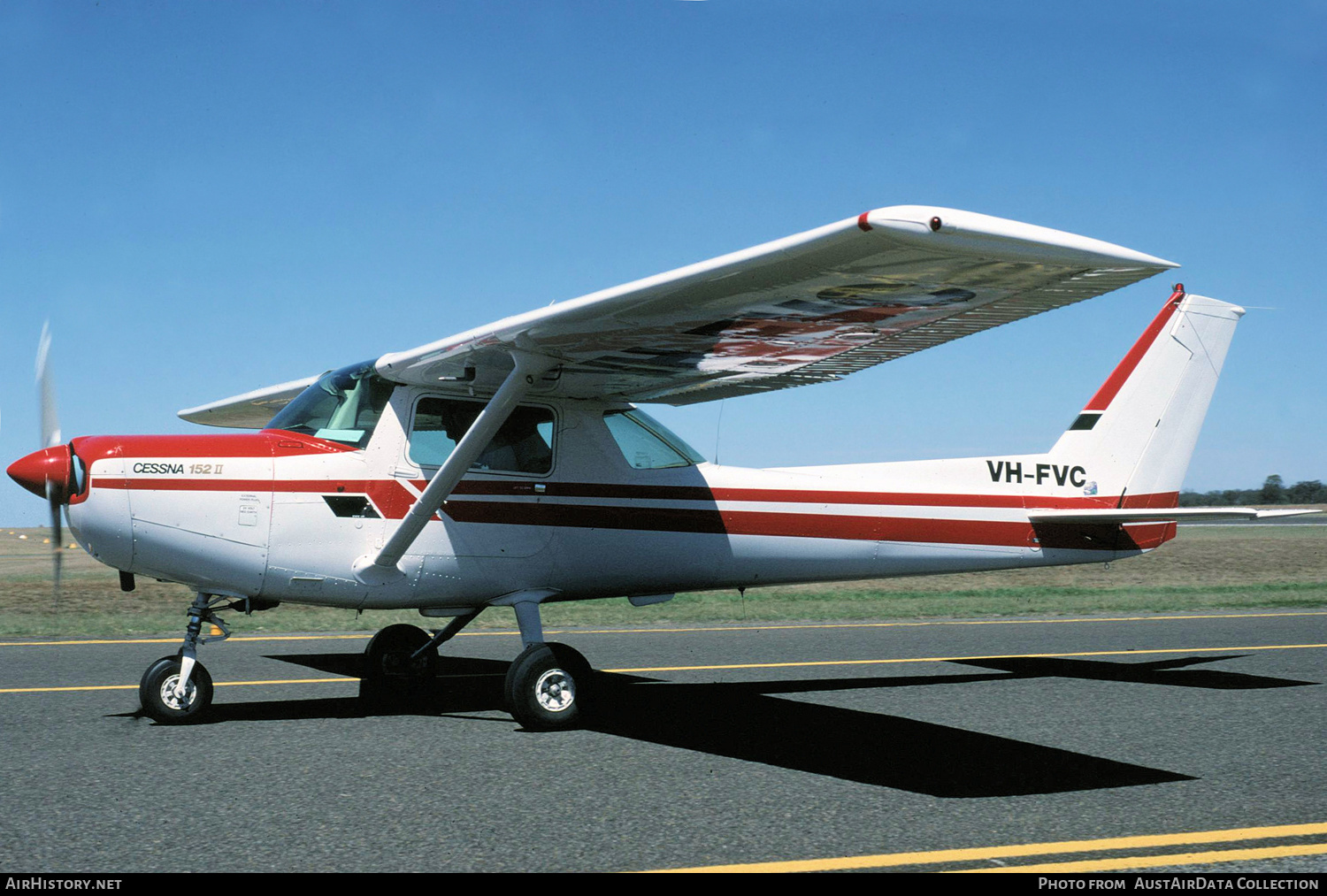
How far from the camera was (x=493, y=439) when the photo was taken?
302 inches

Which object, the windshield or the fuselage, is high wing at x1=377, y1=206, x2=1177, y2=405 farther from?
the fuselage

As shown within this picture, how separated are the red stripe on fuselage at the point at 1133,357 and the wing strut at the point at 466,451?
19.6ft

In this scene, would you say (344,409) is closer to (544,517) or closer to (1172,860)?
(544,517)

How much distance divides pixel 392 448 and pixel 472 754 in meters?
2.33

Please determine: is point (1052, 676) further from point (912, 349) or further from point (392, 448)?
point (392, 448)

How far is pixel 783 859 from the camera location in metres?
3.98

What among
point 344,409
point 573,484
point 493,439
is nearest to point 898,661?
point 573,484

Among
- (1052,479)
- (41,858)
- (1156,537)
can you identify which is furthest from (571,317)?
(1156,537)

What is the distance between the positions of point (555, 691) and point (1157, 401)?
6692mm

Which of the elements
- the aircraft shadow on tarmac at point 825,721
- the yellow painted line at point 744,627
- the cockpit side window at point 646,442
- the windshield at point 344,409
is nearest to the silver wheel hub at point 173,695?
the aircraft shadow on tarmac at point 825,721

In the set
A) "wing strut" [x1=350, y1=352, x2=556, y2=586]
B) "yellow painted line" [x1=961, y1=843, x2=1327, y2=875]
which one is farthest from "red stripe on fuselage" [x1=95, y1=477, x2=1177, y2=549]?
"yellow painted line" [x1=961, y1=843, x2=1327, y2=875]

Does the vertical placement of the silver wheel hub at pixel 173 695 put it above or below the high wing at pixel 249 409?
below

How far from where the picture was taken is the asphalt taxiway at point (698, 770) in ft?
13.6

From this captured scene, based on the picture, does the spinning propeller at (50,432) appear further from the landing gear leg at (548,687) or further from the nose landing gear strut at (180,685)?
the landing gear leg at (548,687)
